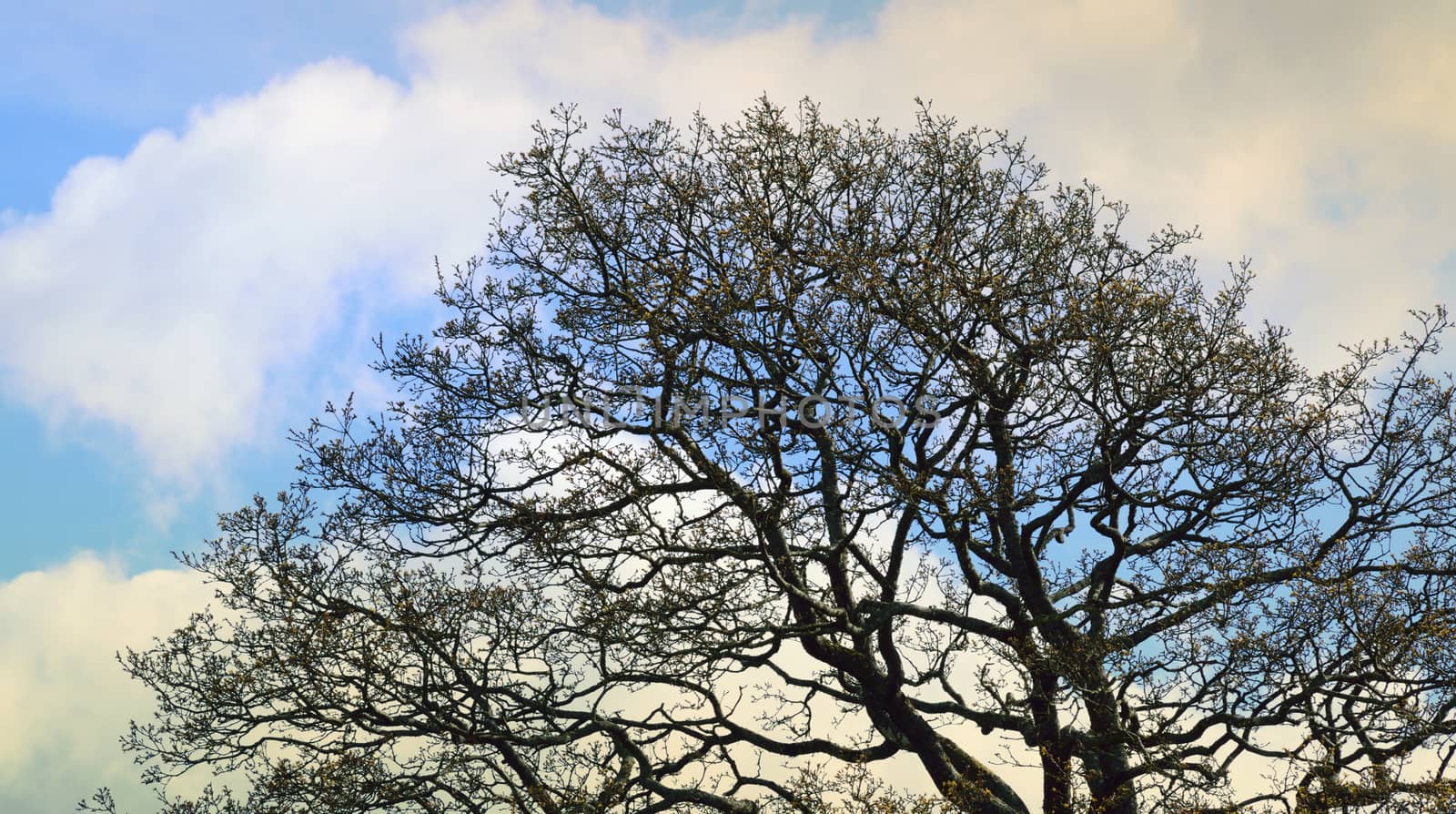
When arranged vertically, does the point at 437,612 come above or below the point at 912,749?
above

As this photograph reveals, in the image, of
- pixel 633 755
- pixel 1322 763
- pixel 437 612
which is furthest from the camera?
pixel 633 755

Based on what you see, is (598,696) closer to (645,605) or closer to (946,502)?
(645,605)

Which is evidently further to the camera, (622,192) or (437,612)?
(622,192)

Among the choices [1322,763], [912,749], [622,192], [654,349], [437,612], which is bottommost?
[1322,763]

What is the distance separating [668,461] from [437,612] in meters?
2.95

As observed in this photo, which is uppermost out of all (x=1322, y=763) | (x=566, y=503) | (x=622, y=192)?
(x=622, y=192)

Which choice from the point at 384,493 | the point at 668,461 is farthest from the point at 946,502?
the point at 384,493

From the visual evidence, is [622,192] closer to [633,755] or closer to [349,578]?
[349,578]

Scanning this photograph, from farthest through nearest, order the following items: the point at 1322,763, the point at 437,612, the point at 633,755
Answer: the point at 633,755
the point at 437,612
the point at 1322,763

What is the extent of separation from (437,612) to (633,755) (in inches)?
118

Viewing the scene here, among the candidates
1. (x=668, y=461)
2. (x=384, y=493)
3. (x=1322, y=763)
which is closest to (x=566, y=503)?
(x=668, y=461)

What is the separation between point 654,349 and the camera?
12125 millimetres

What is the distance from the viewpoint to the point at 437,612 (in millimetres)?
11789

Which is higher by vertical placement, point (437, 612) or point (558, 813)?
point (437, 612)
